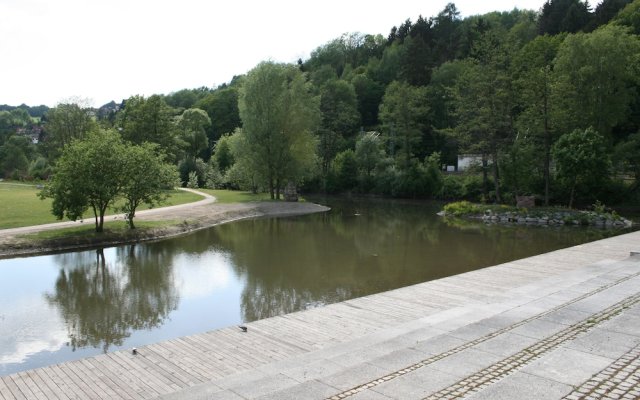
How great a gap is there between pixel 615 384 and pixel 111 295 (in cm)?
1404

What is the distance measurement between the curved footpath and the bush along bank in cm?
1330

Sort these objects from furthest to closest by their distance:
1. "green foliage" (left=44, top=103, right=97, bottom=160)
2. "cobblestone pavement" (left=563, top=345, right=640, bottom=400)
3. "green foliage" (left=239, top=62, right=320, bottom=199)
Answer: "green foliage" (left=44, top=103, right=97, bottom=160)
"green foliage" (left=239, top=62, right=320, bottom=199)
"cobblestone pavement" (left=563, top=345, right=640, bottom=400)

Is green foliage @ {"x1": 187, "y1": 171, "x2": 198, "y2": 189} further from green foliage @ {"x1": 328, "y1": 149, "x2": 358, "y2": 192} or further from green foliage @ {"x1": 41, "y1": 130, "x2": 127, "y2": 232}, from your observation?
green foliage @ {"x1": 41, "y1": 130, "x2": 127, "y2": 232}

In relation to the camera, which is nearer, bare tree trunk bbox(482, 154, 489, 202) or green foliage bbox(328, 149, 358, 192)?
bare tree trunk bbox(482, 154, 489, 202)

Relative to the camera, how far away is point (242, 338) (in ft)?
33.0

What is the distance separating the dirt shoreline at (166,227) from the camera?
22.7 metres

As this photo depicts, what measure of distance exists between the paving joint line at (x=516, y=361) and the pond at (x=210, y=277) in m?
6.98

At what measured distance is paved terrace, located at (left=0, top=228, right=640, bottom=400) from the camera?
6.37 meters

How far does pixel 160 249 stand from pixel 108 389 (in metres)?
17.4

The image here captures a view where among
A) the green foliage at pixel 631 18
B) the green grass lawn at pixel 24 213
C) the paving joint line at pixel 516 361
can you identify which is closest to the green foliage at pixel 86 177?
the green grass lawn at pixel 24 213

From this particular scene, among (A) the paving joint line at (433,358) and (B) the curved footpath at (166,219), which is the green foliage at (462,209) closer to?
(B) the curved footpath at (166,219)

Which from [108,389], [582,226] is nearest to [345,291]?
[108,389]

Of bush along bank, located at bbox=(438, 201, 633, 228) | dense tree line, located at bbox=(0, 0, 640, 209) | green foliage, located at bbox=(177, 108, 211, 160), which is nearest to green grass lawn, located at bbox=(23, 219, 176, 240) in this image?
dense tree line, located at bbox=(0, 0, 640, 209)

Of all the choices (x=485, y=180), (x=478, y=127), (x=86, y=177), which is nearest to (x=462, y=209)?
(x=478, y=127)
